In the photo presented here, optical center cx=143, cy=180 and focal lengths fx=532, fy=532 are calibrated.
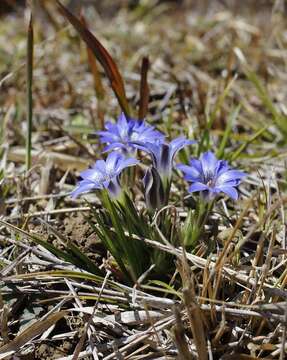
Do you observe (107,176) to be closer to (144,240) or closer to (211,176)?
(144,240)

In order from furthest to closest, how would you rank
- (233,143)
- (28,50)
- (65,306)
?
(233,143) → (28,50) → (65,306)

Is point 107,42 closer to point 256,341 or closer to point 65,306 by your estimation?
point 65,306

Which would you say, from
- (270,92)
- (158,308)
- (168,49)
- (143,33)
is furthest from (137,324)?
(143,33)

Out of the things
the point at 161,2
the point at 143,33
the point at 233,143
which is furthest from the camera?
the point at 161,2

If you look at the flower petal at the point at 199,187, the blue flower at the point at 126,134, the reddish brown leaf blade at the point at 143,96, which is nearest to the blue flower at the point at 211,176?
the flower petal at the point at 199,187

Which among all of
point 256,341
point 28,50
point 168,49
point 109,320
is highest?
point 28,50

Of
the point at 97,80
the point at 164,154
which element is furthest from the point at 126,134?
the point at 97,80

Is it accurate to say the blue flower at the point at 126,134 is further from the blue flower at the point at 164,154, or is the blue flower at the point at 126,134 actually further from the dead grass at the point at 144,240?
the dead grass at the point at 144,240
